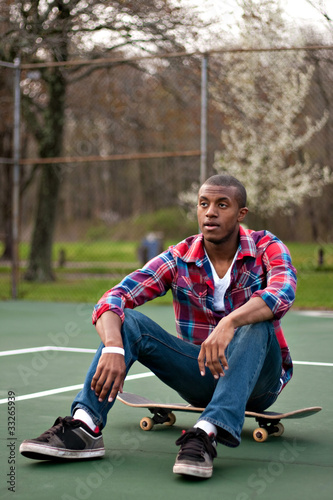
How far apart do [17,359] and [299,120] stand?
287 inches

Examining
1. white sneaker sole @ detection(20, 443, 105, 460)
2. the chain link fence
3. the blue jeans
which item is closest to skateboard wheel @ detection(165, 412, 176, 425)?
the blue jeans

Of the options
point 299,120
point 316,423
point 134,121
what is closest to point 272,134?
point 299,120

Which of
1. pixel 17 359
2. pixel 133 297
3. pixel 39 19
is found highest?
pixel 39 19

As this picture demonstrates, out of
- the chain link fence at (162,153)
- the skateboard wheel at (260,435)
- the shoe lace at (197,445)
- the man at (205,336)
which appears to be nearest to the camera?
the shoe lace at (197,445)

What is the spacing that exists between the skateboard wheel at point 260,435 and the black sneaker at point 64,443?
84cm

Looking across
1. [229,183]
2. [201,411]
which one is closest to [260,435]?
[201,411]

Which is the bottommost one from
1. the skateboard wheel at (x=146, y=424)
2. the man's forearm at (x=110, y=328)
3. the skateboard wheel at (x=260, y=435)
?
the skateboard wheel at (x=146, y=424)

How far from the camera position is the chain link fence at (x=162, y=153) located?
36.5 ft

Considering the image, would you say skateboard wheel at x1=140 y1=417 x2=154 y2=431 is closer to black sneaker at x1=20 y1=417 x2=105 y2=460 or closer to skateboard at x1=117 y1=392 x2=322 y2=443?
skateboard at x1=117 y1=392 x2=322 y2=443

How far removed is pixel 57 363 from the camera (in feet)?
20.8

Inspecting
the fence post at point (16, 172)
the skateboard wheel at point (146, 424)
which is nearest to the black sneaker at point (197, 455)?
the skateboard wheel at point (146, 424)

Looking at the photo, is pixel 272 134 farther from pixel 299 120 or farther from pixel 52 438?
pixel 52 438

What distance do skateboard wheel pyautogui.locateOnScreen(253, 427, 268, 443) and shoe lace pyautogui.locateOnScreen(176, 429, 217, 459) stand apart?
65cm

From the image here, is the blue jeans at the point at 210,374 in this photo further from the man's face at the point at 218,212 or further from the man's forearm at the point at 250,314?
the man's face at the point at 218,212
